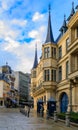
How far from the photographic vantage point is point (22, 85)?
17000 centimetres

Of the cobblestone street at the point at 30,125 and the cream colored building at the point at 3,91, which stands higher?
the cream colored building at the point at 3,91

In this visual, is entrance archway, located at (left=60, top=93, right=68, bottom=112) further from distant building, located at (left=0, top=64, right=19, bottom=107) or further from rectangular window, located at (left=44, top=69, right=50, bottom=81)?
distant building, located at (left=0, top=64, right=19, bottom=107)

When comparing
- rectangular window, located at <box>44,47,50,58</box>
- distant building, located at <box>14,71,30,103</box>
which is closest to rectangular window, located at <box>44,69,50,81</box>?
rectangular window, located at <box>44,47,50,58</box>

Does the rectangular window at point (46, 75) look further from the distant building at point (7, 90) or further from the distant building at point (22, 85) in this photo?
the distant building at point (22, 85)

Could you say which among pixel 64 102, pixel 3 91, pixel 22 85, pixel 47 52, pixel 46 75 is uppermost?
pixel 22 85

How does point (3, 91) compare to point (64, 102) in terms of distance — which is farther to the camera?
point (3, 91)

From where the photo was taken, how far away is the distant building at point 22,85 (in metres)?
162

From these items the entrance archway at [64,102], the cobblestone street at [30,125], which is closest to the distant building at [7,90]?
the entrance archway at [64,102]

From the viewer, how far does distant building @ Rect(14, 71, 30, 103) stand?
162 meters

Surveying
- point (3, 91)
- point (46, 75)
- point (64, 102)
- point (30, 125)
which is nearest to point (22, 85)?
point (3, 91)

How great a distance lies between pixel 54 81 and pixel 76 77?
1524 centimetres

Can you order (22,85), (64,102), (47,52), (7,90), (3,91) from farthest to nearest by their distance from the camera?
(22,85)
(7,90)
(3,91)
(47,52)
(64,102)

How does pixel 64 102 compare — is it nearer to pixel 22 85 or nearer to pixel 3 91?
pixel 3 91

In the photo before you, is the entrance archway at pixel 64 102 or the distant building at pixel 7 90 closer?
the entrance archway at pixel 64 102
